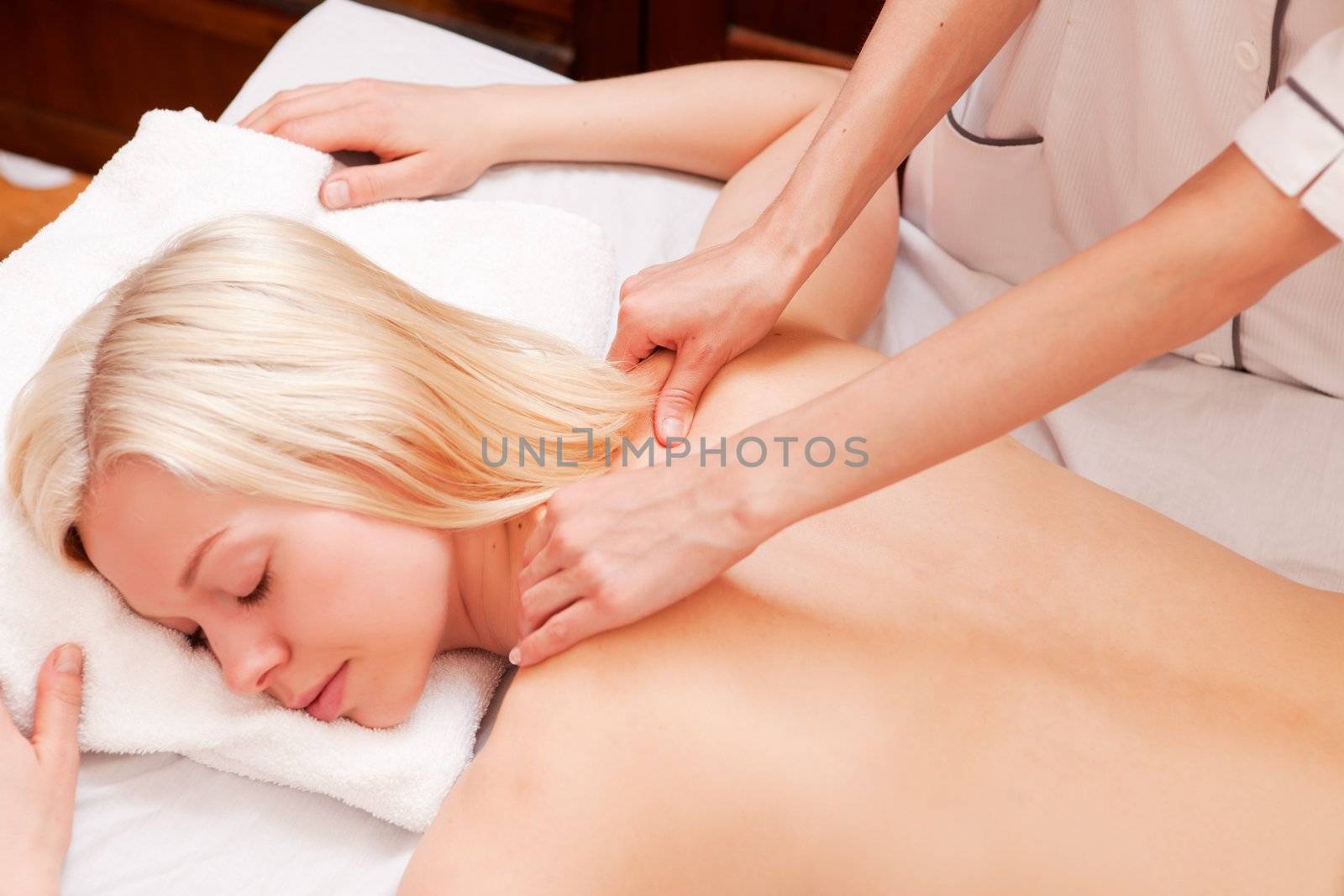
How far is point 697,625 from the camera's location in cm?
102

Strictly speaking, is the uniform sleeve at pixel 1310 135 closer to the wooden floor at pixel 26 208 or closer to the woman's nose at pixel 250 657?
the woman's nose at pixel 250 657

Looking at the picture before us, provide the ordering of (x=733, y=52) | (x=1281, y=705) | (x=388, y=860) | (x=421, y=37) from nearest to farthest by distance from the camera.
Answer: (x=1281, y=705) < (x=388, y=860) < (x=421, y=37) < (x=733, y=52)

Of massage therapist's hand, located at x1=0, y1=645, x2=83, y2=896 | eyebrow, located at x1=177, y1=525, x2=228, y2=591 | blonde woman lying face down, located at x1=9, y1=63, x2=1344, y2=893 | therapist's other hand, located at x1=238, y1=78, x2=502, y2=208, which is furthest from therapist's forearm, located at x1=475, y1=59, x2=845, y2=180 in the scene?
massage therapist's hand, located at x1=0, y1=645, x2=83, y2=896

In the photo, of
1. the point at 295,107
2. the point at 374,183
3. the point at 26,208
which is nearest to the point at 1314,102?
the point at 374,183

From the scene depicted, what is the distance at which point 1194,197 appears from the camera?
83cm

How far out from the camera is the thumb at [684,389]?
3.76 feet

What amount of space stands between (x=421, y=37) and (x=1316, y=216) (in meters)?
1.26

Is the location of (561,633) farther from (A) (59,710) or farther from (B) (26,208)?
(B) (26,208)

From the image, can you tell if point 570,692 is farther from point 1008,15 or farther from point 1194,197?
point 1008,15

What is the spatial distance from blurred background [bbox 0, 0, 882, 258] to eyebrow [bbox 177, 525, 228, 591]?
4.46 feet

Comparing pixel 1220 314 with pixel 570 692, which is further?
pixel 570 692

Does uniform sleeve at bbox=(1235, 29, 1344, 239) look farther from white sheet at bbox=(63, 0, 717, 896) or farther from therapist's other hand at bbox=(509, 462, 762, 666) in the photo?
white sheet at bbox=(63, 0, 717, 896)

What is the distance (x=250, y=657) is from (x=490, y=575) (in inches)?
9.0

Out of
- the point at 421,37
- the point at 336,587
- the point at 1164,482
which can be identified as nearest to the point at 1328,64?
the point at 1164,482
